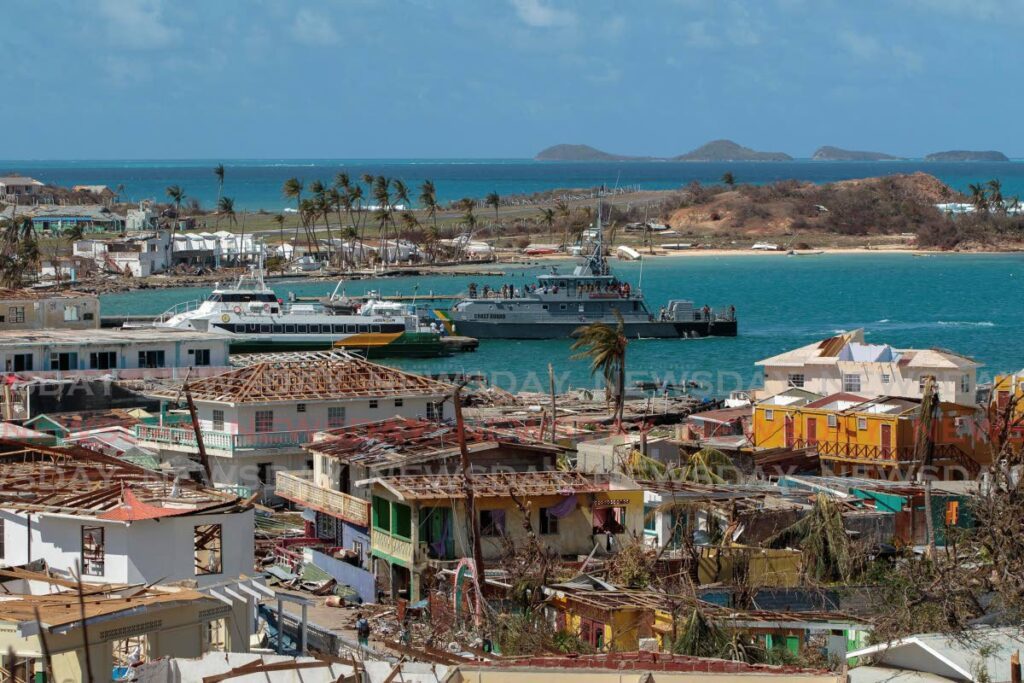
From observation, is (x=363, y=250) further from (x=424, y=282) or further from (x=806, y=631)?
(x=806, y=631)

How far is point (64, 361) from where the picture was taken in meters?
53.4

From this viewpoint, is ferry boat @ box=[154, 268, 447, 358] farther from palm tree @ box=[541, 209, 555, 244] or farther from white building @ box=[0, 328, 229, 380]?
palm tree @ box=[541, 209, 555, 244]

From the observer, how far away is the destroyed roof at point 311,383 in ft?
126

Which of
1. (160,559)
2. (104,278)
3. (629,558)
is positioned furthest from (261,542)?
(104,278)

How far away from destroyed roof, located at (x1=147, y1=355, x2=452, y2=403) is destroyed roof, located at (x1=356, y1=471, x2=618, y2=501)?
1011 cm

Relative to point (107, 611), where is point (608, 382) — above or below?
below

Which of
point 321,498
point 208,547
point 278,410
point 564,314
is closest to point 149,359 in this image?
point 278,410

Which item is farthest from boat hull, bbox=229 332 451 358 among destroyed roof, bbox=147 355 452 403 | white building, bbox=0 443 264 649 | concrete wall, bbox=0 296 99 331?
white building, bbox=0 443 264 649

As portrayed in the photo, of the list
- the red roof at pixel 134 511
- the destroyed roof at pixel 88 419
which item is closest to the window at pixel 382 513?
the red roof at pixel 134 511

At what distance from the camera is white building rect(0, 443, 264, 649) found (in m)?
20.6

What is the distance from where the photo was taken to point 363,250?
6156 inches

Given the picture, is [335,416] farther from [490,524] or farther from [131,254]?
[131,254]

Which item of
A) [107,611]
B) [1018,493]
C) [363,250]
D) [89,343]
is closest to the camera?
[107,611]

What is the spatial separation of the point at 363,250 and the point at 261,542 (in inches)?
4973
